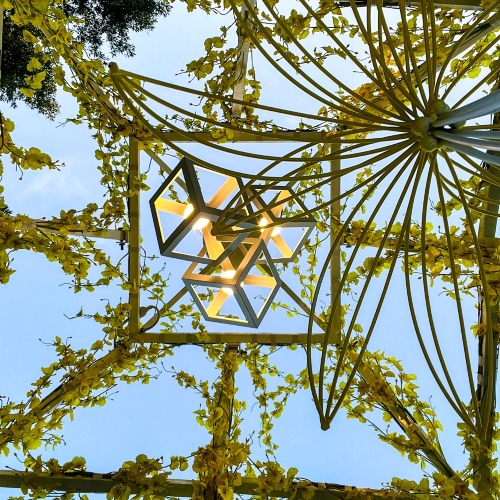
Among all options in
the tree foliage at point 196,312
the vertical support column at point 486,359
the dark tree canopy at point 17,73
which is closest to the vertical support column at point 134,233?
the tree foliage at point 196,312

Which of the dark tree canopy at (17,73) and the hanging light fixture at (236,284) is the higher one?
the dark tree canopy at (17,73)

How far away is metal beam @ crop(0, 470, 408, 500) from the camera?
6.50 feet

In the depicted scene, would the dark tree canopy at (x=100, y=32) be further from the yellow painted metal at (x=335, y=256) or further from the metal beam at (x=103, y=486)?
the metal beam at (x=103, y=486)

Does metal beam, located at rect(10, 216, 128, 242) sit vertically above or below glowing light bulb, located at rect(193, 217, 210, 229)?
above

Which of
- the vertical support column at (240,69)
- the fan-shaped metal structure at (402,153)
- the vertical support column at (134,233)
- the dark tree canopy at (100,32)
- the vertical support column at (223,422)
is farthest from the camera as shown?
the dark tree canopy at (100,32)

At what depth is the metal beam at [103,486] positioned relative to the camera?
1.98 metres

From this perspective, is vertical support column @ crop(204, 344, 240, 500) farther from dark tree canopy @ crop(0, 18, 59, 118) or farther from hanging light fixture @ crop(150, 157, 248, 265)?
dark tree canopy @ crop(0, 18, 59, 118)

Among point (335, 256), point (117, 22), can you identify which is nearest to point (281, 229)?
point (335, 256)

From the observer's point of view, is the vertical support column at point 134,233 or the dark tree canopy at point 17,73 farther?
the dark tree canopy at point 17,73

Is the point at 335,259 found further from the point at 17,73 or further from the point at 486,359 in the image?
the point at 17,73

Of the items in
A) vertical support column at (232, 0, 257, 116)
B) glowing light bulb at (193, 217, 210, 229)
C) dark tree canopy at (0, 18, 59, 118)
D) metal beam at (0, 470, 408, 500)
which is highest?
dark tree canopy at (0, 18, 59, 118)

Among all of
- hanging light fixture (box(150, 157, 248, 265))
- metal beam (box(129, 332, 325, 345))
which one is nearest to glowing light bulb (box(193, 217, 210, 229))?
hanging light fixture (box(150, 157, 248, 265))

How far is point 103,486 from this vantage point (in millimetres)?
2002

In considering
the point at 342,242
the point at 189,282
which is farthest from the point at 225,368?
the point at 342,242
